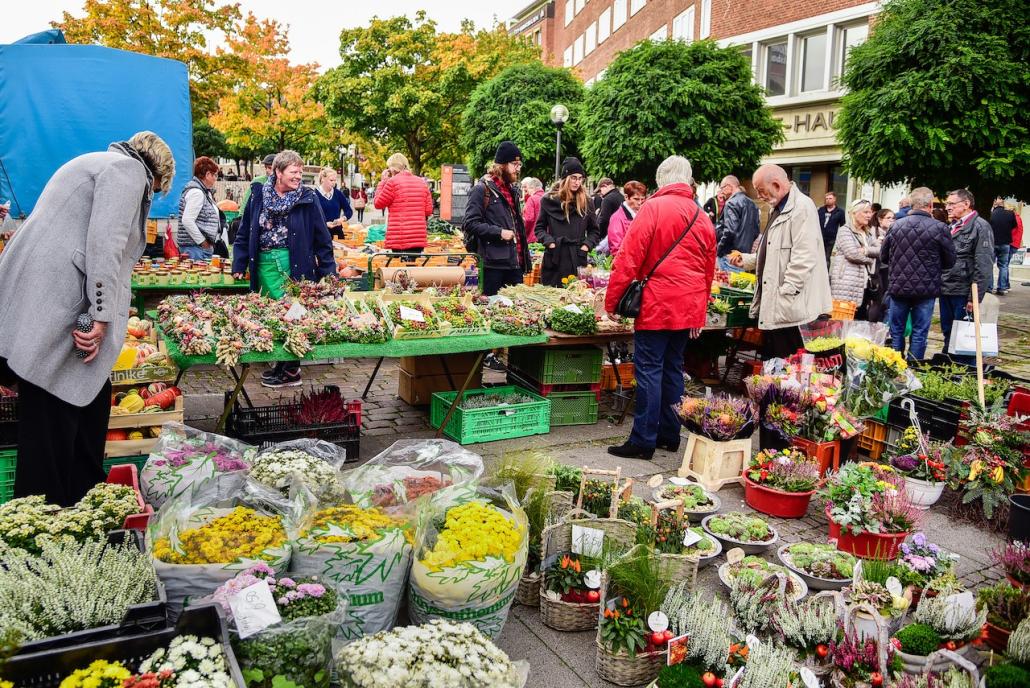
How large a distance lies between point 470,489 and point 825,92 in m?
20.9

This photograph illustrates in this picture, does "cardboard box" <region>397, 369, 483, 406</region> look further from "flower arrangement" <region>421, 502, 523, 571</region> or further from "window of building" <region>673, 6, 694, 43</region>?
"window of building" <region>673, 6, 694, 43</region>

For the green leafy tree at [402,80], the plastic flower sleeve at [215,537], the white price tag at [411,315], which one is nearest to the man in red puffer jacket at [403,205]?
the white price tag at [411,315]

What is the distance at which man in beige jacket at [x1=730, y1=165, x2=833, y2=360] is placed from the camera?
5746mm

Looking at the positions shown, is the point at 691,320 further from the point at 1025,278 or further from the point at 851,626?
the point at 1025,278

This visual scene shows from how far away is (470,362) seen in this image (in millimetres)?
6578

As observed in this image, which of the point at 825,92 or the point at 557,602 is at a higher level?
the point at 825,92

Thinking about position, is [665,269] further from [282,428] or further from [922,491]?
[282,428]

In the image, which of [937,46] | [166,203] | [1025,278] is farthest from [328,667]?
[1025,278]

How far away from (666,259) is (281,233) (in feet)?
10.2

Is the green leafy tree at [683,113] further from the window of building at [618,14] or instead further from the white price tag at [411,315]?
the window of building at [618,14]

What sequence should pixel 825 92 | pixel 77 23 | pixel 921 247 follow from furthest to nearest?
pixel 825 92, pixel 77 23, pixel 921 247

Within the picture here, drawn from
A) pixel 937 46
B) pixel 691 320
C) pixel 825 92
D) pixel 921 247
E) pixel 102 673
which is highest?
pixel 825 92

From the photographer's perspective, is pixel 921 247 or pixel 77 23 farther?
pixel 77 23

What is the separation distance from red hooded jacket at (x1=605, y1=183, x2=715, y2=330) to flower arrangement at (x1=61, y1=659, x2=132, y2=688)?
376 centimetres
